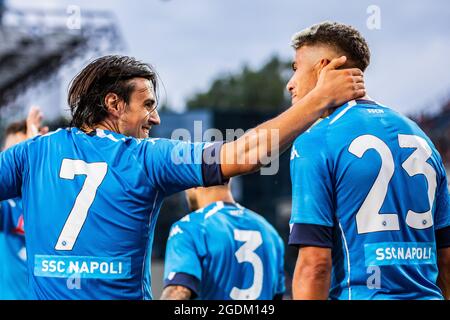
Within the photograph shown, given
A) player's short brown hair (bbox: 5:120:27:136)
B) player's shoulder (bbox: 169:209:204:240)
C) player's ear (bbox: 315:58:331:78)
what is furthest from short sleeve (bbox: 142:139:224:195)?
player's short brown hair (bbox: 5:120:27:136)

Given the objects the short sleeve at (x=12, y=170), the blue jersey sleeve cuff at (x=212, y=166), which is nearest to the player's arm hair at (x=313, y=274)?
the blue jersey sleeve cuff at (x=212, y=166)

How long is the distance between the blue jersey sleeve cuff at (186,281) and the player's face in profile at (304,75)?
1.58m

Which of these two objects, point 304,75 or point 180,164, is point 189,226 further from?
point 180,164

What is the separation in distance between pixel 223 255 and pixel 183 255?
28cm

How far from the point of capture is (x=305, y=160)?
272 centimetres

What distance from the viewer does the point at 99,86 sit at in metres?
2.77

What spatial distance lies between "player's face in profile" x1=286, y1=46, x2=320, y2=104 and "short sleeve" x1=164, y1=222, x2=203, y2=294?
5.17 ft

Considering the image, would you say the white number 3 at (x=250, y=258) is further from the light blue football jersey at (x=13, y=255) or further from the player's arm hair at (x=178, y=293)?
the light blue football jersey at (x=13, y=255)

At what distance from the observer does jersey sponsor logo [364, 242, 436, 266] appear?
263cm

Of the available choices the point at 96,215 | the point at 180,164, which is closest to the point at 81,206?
the point at 96,215

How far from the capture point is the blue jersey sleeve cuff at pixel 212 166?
2.33 m

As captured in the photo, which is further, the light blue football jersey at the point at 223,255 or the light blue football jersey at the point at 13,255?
the light blue football jersey at the point at 13,255

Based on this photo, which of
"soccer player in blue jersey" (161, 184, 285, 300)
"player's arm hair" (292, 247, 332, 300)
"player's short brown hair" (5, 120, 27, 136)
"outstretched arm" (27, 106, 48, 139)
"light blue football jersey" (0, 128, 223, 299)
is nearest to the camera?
"light blue football jersey" (0, 128, 223, 299)

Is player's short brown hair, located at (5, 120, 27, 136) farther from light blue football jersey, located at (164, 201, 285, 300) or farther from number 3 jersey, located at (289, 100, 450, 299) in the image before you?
number 3 jersey, located at (289, 100, 450, 299)
